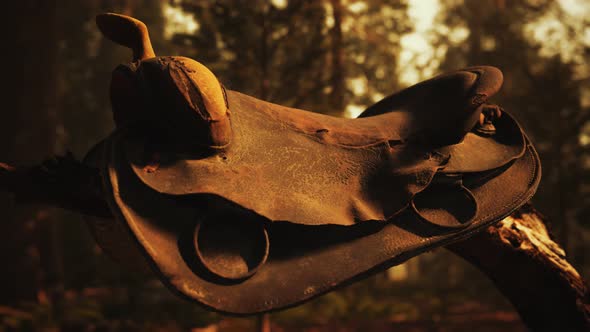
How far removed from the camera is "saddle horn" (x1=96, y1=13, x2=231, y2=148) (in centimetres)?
100

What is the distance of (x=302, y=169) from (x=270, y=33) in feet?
11.1

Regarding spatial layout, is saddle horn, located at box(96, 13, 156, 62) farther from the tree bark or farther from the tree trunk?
the tree trunk

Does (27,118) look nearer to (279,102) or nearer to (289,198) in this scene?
(279,102)

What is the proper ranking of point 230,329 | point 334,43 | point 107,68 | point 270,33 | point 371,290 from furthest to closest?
point 107,68 → point 371,290 → point 230,329 → point 334,43 → point 270,33

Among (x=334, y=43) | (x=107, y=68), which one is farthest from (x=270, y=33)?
(x=107, y=68)

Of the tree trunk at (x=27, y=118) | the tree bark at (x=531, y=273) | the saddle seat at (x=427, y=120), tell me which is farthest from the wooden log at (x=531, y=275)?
the tree trunk at (x=27, y=118)

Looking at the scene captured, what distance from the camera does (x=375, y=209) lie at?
111 centimetres

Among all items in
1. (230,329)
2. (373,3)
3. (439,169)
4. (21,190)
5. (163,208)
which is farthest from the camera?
(373,3)

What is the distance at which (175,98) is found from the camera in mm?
1001

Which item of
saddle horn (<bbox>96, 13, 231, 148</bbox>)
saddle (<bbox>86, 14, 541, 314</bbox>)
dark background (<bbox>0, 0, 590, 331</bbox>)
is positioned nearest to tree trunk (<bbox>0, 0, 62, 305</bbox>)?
dark background (<bbox>0, 0, 590, 331</bbox>)

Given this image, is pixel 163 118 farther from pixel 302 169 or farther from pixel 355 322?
pixel 355 322

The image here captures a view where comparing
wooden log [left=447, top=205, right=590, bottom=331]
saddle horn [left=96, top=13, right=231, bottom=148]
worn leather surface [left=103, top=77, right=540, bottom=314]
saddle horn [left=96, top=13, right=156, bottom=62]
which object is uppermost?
saddle horn [left=96, top=13, right=156, bottom=62]

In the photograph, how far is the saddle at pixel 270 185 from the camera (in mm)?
913

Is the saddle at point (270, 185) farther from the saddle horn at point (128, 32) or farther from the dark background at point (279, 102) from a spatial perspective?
the dark background at point (279, 102)
